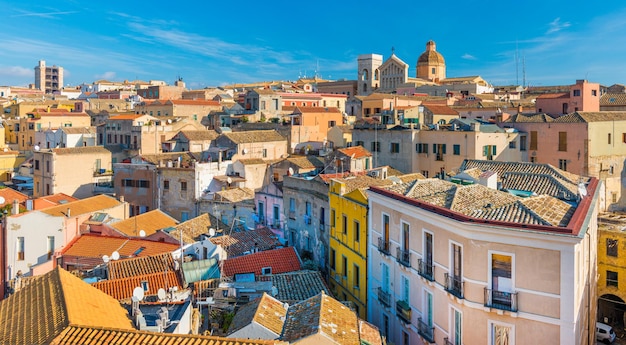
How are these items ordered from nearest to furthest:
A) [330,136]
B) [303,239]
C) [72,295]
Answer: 1. [72,295]
2. [303,239]
3. [330,136]

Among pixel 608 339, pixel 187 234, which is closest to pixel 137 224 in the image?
pixel 187 234

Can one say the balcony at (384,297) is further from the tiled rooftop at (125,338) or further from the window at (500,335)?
the tiled rooftop at (125,338)

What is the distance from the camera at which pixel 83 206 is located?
99.2 ft

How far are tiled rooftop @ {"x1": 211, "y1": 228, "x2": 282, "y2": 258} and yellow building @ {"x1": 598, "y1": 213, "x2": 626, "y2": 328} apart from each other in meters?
14.0

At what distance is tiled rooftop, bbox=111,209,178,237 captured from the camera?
1088 inches

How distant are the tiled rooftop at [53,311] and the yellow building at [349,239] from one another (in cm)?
983

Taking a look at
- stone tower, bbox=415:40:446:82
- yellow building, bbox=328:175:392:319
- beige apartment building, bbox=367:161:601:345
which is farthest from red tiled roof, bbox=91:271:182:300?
stone tower, bbox=415:40:446:82

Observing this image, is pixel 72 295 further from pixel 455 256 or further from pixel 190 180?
pixel 190 180

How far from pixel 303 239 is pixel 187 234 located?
18.1ft

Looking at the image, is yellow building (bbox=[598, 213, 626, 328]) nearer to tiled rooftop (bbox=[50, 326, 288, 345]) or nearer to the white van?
the white van

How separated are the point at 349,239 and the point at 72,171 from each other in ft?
86.7

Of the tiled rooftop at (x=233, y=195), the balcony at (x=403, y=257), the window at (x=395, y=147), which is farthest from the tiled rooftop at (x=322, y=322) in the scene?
the window at (x=395, y=147)

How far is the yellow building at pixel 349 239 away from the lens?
21.0 m

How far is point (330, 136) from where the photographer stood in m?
49.0
